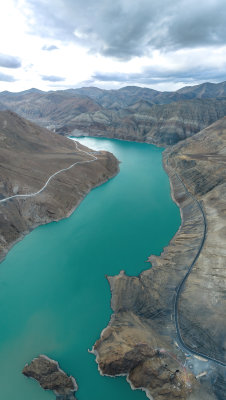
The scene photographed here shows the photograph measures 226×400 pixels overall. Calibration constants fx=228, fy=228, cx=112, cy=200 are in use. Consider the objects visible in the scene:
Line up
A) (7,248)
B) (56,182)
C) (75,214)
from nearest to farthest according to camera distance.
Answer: (7,248), (75,214), (56,182)

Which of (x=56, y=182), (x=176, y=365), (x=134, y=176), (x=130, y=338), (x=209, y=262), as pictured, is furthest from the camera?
(x=134, y=176)

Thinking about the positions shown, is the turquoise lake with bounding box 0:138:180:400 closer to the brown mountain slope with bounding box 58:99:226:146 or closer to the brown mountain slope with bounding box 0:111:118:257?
the brown mountain slope with bounding box 0:111:118:257

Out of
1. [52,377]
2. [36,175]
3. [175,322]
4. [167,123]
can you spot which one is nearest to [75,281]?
[52,377]

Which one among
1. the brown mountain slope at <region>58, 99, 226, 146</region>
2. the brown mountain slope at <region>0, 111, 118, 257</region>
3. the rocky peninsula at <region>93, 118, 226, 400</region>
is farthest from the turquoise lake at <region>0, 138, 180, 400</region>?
the brown mountain slope at <region>58, 99, 226, 146</region>

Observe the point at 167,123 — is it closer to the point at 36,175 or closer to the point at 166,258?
the point at 36,175

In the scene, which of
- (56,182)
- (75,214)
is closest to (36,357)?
(75,214)

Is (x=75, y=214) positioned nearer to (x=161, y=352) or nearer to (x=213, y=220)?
(x=213, y=220)

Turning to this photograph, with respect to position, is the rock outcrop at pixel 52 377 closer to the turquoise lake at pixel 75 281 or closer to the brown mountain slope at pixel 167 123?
the turquoise lake at pixel 75 281
